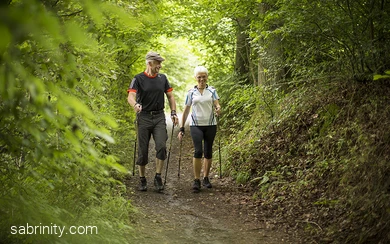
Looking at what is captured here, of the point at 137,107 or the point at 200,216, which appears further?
the point at 137,107

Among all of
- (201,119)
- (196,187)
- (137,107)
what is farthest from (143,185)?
(201,119)

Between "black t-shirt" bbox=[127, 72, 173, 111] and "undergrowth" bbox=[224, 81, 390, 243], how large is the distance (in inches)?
92.3

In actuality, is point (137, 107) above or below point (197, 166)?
above

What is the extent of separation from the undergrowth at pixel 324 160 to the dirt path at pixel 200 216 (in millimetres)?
324

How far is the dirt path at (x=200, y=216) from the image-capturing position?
17.9ft

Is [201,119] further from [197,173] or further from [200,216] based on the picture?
[200,216]

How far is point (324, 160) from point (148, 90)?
11.5 ft

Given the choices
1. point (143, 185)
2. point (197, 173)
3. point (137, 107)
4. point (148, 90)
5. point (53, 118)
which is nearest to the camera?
point (53, 118)

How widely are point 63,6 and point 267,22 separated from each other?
524 centimetres

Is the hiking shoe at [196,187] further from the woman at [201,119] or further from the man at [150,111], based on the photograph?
the man at [150,111]

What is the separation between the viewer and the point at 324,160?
253 inches

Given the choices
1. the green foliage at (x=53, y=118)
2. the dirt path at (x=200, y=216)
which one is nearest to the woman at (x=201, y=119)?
the dirt path at (x=200, y=216)

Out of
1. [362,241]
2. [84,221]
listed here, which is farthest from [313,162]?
[84,221]

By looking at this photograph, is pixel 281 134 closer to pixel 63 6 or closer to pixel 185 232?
pixel 185 232
